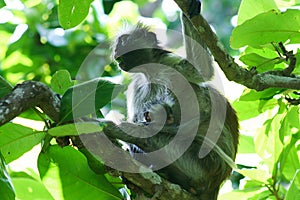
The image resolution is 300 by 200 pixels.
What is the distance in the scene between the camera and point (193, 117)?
3088 mm

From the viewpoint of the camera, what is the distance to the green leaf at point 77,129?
6.11 ft

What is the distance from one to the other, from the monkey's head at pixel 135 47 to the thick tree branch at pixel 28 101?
157 cm

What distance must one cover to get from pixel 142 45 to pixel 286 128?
49.0 inches

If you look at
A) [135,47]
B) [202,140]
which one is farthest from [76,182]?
[135,47]

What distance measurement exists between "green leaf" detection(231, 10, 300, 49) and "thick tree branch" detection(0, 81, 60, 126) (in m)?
0.83

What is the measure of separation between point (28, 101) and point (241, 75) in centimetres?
93

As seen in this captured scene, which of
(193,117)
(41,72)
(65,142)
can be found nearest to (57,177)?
(65,142)

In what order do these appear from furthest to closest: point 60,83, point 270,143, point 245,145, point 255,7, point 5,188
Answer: point 245,145 → point 270,143 → point 255,7 → point 60,83 → point 5,188

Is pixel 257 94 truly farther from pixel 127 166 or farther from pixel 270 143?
pixel 127 166

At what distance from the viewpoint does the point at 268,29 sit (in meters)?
2.35

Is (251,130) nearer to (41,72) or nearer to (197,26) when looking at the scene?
(197,26)

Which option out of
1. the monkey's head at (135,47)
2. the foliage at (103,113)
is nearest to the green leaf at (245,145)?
the foliage at (103,113)

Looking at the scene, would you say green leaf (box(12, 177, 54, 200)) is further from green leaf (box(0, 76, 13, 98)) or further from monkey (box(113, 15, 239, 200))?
green leaf (box(0, 76, 13, 98))

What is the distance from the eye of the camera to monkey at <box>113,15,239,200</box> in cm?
294
